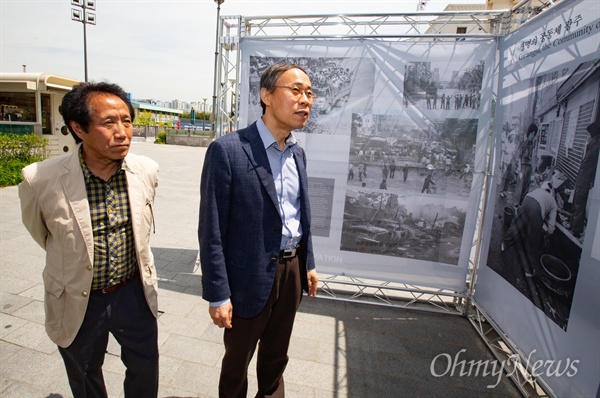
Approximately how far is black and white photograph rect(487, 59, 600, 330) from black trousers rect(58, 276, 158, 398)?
8.67ft

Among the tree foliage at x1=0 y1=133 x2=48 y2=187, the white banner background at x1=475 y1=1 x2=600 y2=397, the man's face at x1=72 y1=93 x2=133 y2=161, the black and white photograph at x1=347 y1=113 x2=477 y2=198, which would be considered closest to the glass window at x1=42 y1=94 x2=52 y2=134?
the tree foliage at x1=0 y1=133 x2=48 y2=187

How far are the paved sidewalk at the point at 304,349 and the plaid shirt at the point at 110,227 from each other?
116 centimetres

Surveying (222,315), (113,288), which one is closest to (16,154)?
(113,288)

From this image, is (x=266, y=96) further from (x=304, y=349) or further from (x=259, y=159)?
(x=304, y=349)

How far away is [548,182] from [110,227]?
2.93 metres

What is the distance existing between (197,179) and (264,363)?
10643 millimetres

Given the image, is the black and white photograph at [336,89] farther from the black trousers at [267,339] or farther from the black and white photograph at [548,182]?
the black trousers at [267,339]

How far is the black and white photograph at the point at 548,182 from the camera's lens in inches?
82.9

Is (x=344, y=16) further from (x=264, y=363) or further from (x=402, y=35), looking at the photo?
(x=264, y=363)

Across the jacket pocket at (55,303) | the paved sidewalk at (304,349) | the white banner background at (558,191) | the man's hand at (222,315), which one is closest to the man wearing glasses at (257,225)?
the man's hand at (222,315)

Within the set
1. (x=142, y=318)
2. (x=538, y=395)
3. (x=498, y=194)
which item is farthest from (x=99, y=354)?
(x=498, y=194)

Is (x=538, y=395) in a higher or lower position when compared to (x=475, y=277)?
lower

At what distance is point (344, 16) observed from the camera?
11.8 feet

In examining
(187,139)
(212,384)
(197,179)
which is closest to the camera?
(212,384)
